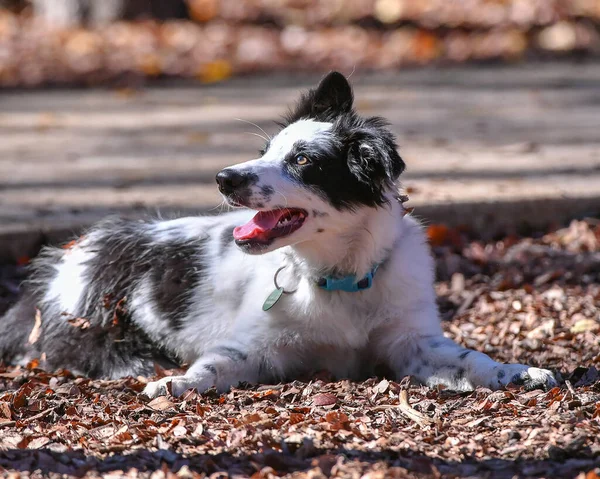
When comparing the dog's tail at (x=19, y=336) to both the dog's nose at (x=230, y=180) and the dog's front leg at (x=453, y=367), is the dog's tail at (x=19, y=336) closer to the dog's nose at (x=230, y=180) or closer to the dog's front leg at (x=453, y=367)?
the dog's nose at (x=230, y=180)

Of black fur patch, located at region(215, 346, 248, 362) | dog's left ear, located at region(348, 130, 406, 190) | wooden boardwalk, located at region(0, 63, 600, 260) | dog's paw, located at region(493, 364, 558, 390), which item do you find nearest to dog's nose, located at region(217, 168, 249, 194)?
dog's left ear, located at region(348, 130, 406, 190)

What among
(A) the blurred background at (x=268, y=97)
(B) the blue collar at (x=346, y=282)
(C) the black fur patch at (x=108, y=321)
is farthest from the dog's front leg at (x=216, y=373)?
(A) the blurred background at (x=268, y=97)

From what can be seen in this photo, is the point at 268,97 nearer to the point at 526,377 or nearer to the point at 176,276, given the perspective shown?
the point at 176,276

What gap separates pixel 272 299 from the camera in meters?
4.94

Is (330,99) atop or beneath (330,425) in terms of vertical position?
atop

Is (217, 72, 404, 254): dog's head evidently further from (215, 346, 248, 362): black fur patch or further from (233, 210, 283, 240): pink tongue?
(215, 346, 248, 362): black fur patch

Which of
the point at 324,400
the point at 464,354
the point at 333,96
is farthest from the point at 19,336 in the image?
the point at 464,354

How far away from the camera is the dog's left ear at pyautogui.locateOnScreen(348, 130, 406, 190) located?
4.59 m

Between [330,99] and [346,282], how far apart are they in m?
0.94

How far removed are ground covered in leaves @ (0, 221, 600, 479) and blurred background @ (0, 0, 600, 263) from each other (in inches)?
66.7

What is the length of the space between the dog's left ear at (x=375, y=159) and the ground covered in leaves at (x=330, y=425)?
0.94 metres

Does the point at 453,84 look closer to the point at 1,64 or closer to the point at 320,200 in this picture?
the point at 1,64

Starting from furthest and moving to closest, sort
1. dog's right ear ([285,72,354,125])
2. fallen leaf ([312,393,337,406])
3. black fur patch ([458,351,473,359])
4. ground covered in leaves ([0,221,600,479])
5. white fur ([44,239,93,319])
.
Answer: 1. white fur ([44,239,93,319])
2. dog's right ear ([285,72,354,125])
3. black fur patch ([458,351,473,359])
4. fallen leaf ([312,393,337,406])
5. ground covered in leaves ([0,221,600,479])

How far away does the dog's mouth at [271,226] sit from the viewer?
460 centimetres
